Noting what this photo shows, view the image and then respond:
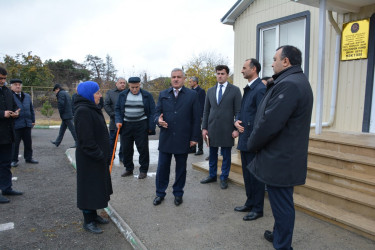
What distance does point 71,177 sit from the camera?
5898 millimetres

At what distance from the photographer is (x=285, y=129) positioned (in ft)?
8.39

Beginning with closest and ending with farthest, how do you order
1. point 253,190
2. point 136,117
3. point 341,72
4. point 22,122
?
point 253,190 < point 136,117 < point 341,72 < point 22,122

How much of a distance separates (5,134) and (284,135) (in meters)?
Answer: 4.24

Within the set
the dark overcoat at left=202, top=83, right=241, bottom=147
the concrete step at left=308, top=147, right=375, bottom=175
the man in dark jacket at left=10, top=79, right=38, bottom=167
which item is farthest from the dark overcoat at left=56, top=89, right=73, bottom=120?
the concrete step at left=308, top=147, right=375, bottom=175

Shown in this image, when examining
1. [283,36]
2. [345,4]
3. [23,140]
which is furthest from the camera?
[283,36]

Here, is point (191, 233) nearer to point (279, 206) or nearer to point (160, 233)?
point (160, 233)

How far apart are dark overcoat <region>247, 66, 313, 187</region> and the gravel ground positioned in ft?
6.23

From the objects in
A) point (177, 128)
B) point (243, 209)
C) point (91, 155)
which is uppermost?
point (177, 128)

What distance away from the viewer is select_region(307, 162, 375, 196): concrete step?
3.67 metres

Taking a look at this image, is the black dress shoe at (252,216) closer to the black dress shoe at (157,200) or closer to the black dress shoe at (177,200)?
the black dress shoe at (177,200)

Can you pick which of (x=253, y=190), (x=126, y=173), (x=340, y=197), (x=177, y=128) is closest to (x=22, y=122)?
(x=126, y=173)

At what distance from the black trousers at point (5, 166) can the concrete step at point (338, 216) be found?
4.61 meters

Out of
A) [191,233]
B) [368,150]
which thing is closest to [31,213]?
[191,233]

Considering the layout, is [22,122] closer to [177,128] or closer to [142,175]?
[142,175]
